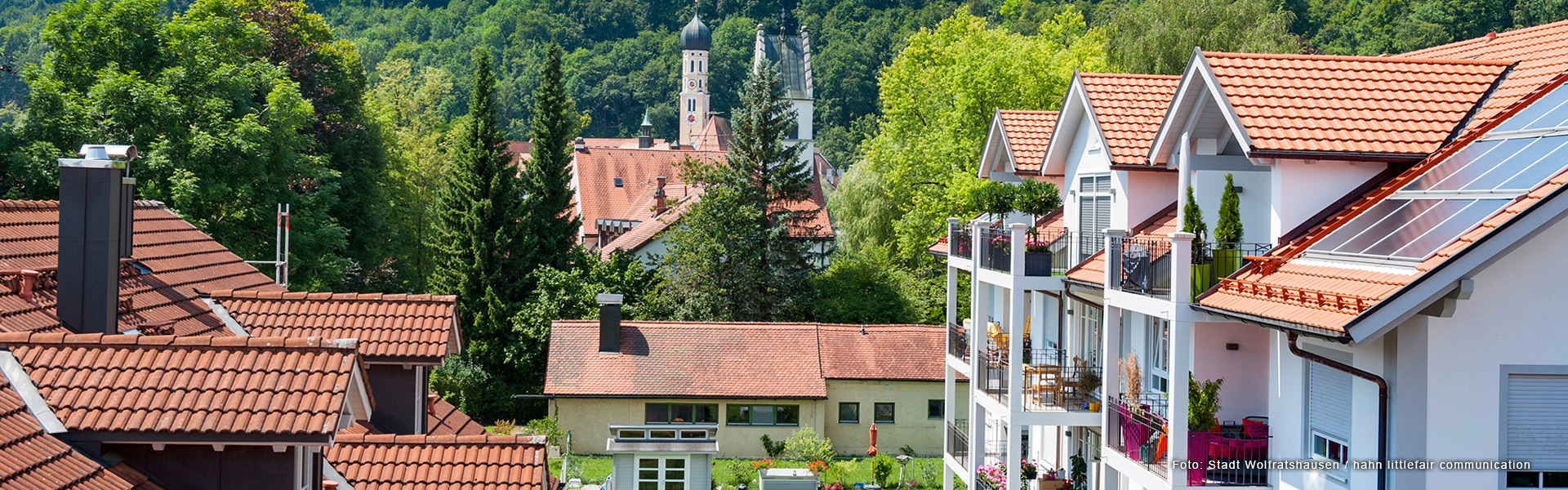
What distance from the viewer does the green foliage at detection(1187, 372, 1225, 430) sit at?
502 inches

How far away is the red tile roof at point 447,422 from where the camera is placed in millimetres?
16734

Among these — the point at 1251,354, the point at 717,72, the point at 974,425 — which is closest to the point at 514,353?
the point at 974,425

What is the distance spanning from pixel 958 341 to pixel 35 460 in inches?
722

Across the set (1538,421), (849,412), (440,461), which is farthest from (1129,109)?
(849,412)

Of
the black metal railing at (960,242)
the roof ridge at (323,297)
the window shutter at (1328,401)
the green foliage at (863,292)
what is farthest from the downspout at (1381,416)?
the green foliage at (863,292)

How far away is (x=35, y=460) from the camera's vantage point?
7.25m

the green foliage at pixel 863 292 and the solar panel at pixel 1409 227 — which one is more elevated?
the solar panel at pixel 1409 227

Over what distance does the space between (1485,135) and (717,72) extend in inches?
4962

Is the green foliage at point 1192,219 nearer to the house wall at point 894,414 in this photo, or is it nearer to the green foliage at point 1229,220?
the green foliage at point 1229,220

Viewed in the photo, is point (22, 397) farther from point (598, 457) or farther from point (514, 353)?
point (514, 353)

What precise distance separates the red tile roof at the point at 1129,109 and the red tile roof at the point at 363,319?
9091 millimetres

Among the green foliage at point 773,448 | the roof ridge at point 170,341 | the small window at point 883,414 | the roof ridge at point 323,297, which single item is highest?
the roof ridge at point 323,297

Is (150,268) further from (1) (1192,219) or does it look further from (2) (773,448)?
(2) (773,448)

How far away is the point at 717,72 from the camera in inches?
5330
